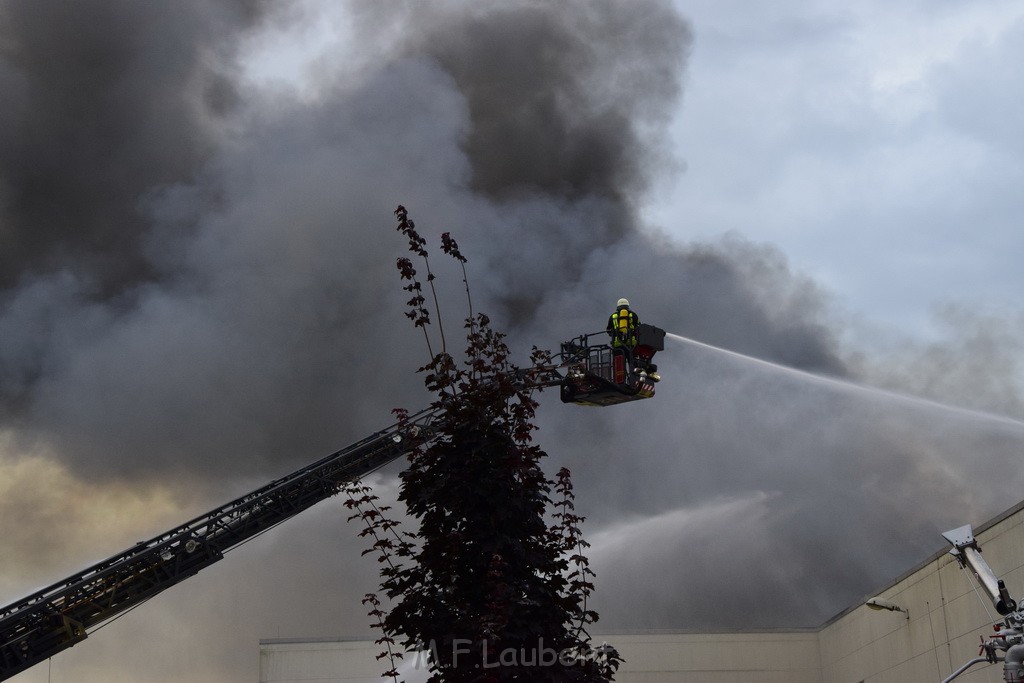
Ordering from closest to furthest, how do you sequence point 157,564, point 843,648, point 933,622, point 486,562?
point 486,562, point 157,564, point 933,622, point 843,648

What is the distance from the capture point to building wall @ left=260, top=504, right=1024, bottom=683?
26.0 metres

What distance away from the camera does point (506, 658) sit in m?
10.7

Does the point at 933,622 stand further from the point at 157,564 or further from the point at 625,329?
the point at 157,564

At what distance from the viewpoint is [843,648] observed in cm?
Answer: 3594

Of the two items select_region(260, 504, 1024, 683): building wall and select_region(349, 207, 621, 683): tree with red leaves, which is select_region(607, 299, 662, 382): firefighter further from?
select_region(349, 207, 621, 683): tree with red leaves

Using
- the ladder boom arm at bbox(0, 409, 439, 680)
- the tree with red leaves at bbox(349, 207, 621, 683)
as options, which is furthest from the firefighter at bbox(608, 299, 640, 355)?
the tree with red leaves at bbox(349, 207, 621, 683)

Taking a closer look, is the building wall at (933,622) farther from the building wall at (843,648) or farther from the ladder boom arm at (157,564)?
the ladder boom arm at (157,564)

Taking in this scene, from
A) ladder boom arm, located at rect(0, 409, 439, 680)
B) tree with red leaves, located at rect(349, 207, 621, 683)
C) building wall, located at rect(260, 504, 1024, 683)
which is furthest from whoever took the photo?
building wall, located at rect(260, 504, 1024, 683)

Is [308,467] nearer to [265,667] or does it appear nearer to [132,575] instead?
[132,575]

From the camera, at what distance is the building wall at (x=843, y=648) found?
25953 millimetres

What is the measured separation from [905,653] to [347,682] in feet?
56.7

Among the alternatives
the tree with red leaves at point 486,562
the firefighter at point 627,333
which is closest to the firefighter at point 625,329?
the firefighter at point 627,333

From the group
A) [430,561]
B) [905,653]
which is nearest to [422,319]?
[430,561]

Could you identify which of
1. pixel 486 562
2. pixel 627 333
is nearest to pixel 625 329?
pixel 627 333
